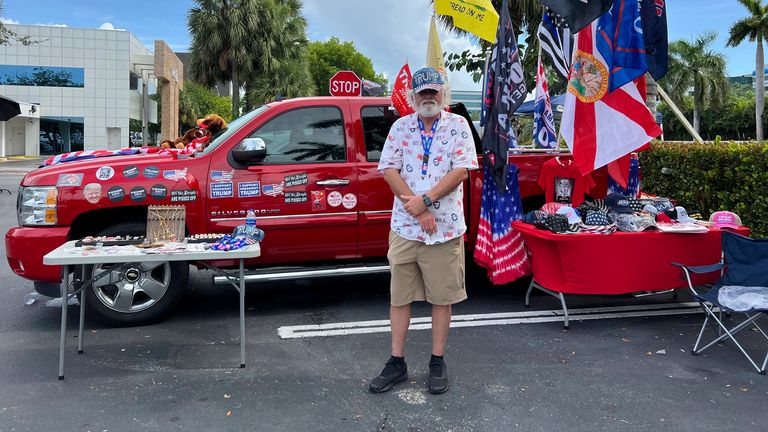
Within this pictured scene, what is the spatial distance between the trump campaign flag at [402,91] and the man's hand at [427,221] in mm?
1806

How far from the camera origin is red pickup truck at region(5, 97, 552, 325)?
473 cm

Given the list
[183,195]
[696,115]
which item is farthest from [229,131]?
[696,115]

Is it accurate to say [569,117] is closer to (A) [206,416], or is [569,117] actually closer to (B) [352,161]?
(B) [352,161]

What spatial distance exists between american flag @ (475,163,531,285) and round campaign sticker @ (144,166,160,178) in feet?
9.38

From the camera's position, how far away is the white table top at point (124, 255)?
374 cm

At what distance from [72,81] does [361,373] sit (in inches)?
1834

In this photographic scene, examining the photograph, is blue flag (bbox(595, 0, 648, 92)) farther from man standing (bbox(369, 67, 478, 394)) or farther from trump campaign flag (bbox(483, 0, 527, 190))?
man standing (bbox(369, 67, 478, 394))

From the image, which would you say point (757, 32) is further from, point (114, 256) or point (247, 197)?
point (114, 256)

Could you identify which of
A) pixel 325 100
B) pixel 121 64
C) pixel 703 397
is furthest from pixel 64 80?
pixel 703 397

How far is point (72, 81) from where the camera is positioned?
4331 cm

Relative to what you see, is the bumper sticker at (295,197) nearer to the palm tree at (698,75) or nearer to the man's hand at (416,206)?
the man's hand at (416,206)

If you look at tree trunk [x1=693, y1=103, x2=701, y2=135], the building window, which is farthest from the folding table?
tree trunk [x1=693, y1=103, x2=701, y2=135]

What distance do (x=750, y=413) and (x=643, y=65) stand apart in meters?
3.12

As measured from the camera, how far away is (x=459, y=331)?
16.0 ft
